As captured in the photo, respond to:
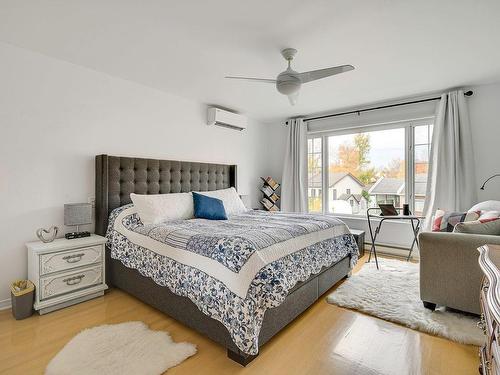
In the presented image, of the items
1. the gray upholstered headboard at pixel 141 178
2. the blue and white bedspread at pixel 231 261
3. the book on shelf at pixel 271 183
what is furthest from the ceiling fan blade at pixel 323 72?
the book on shelf at pixel 271 183

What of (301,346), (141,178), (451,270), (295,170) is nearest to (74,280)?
(141,178)

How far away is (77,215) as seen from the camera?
8.60 feet

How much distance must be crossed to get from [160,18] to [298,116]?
3455 mm

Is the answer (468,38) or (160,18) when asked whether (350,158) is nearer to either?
(468,38)

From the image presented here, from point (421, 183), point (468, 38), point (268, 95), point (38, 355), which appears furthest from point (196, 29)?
point (421, 183)

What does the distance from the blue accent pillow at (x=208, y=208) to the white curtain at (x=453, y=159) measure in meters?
3.02

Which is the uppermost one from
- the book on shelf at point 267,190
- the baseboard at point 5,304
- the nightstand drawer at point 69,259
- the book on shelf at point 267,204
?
the book on shelf at point 267,190

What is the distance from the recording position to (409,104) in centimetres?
397

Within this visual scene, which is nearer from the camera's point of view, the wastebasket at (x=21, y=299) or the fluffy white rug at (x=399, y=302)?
the fluffy white rug at (x=399, y=302)

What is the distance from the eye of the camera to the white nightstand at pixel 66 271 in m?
2.29

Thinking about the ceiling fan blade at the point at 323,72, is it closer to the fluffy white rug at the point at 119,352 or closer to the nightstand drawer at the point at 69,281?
the fluffy white rug at the point at 119,352

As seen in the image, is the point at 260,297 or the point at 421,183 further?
the point at 421,183

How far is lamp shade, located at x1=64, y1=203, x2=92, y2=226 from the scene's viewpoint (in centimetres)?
258

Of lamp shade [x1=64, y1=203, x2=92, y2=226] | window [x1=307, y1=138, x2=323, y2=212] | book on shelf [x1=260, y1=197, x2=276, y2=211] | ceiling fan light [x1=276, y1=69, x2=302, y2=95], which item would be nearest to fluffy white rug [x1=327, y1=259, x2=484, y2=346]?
window [x1=307, y1=138, x2=323, y2=212]
